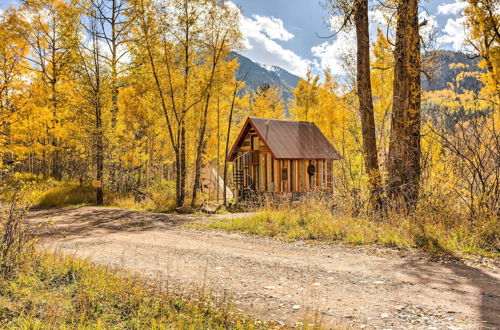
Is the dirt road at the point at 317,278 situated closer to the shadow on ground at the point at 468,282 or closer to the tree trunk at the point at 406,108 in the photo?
the shadow on ground at the point at 468,282

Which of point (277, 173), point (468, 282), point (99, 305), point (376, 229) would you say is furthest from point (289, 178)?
point (99, 305)

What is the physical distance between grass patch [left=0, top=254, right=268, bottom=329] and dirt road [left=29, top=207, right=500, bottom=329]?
1.38 ft

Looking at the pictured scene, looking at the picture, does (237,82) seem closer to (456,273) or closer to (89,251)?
(89,251)

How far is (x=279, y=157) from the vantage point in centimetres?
2050

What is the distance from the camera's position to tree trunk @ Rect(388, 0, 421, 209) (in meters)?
9.06

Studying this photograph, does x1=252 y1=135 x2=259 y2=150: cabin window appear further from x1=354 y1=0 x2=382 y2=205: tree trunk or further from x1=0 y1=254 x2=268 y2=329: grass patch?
x1=0 y1=254 x2=268 y2=329: grass patch

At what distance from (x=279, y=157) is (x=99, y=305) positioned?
17.0 metres

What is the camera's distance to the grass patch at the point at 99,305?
3688mm

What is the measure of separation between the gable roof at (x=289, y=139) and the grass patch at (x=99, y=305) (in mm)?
16265

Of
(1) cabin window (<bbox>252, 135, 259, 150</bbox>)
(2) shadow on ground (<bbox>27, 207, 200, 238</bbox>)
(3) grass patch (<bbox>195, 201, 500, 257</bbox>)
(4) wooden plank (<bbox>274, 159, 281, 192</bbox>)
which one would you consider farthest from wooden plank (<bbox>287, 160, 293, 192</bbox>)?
(3) grass patch (<bbox>195, 201, 500, 257</bbox>)

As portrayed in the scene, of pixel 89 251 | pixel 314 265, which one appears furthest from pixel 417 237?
pixel 89 251

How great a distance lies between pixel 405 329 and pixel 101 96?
17003 millimetres

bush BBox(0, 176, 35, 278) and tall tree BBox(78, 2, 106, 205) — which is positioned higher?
tall tree BBox(78, 2, 106, 205)

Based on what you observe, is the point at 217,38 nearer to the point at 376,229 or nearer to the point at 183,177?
the point at 183,177
